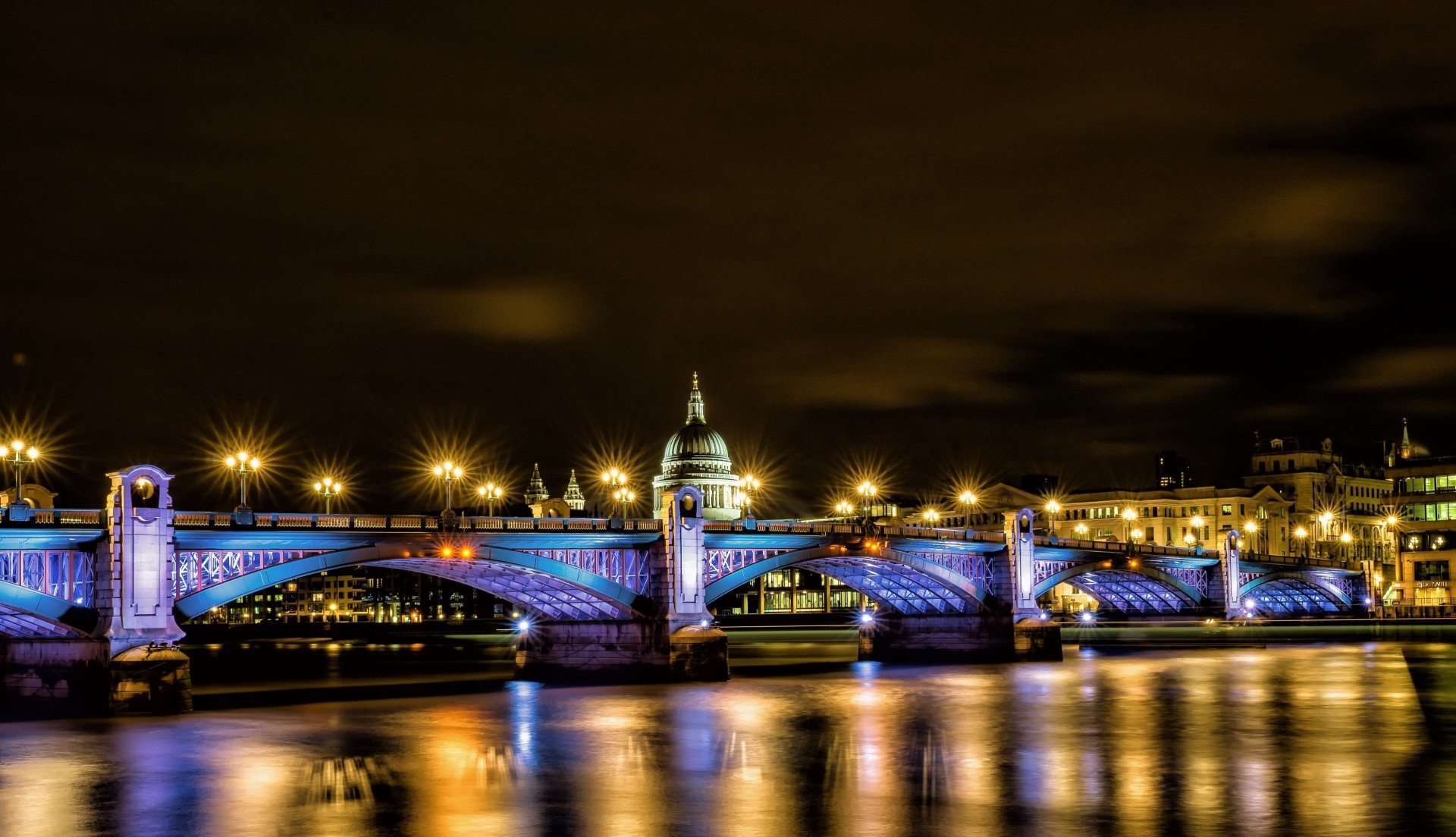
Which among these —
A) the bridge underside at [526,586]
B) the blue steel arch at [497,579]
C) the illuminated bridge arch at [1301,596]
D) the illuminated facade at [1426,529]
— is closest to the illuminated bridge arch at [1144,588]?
the illuminated bridge arch at [1301,596]

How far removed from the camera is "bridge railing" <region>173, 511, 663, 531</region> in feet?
224

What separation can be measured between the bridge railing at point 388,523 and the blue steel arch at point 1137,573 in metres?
40.3

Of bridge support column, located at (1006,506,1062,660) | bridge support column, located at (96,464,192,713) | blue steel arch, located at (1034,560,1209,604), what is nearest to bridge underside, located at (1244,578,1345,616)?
blue steel arch, located at (1034,560,1209,604)

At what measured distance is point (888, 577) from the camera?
10681 centimetres

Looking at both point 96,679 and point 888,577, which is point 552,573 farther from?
point 888,577

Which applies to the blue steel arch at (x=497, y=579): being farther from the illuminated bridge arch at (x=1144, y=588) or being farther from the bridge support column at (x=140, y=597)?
the illuminated bridge arch at (x=1144, y=588)

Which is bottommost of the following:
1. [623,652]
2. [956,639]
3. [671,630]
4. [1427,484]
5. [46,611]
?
[956,639]

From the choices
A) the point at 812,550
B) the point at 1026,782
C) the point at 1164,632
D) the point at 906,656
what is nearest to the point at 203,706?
the point at 812,550

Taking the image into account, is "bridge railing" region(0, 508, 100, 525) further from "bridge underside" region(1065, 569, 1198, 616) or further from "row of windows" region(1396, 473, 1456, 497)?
"row of windows" region(1396, 473, 1456, 497)

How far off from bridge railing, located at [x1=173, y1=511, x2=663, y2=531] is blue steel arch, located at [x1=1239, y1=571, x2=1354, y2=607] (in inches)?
3216

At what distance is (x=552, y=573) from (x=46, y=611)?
24.0 metres

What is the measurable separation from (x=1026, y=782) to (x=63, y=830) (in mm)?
21577

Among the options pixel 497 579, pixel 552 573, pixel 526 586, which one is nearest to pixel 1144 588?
pixel 526 586

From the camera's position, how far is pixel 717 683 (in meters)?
81.5
